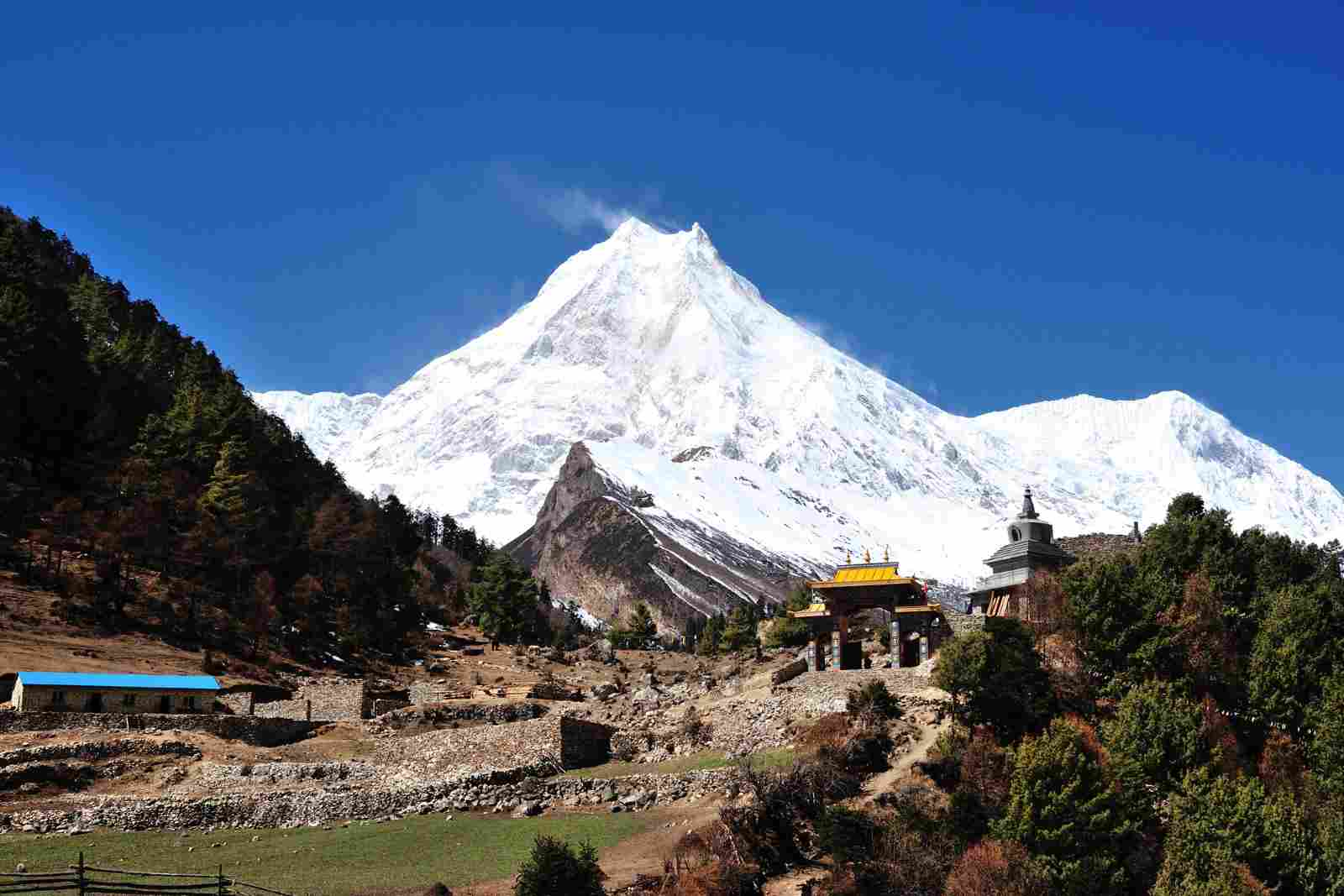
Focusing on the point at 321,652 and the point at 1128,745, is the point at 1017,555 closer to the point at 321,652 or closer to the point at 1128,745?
the point at 1128,745

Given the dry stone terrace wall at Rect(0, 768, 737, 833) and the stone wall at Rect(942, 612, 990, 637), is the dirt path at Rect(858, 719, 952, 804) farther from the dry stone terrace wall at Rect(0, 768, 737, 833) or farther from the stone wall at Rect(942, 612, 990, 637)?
the stone wall at Rect(942, 612, 990, 637)

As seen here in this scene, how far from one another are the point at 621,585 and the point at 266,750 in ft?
431

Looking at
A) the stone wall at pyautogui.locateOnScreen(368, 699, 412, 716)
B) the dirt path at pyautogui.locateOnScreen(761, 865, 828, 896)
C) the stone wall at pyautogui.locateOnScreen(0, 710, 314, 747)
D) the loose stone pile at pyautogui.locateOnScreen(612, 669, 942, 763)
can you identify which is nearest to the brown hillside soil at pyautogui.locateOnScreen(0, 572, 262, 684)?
the stone wall at pyautogui.locateOnScreen(0, 710, 314, 747)

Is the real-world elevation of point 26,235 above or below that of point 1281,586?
above

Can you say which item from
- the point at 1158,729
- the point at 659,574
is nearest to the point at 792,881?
the point at 1158,729

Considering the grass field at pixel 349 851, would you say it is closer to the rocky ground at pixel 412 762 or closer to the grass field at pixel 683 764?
the rocky ground at pixel 412 762

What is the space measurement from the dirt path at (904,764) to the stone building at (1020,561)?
51.6 ft

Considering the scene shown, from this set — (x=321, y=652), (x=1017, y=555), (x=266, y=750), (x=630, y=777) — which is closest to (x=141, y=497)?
(x=321, y=652)

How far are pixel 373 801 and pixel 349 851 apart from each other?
4830mm

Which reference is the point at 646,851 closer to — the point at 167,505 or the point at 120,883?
the point at 120,883

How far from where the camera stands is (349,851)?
42.2 m

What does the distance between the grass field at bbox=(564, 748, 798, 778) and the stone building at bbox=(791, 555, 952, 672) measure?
31.4 ft

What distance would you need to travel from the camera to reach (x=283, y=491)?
9394cm

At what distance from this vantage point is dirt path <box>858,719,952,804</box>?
45.6 m
